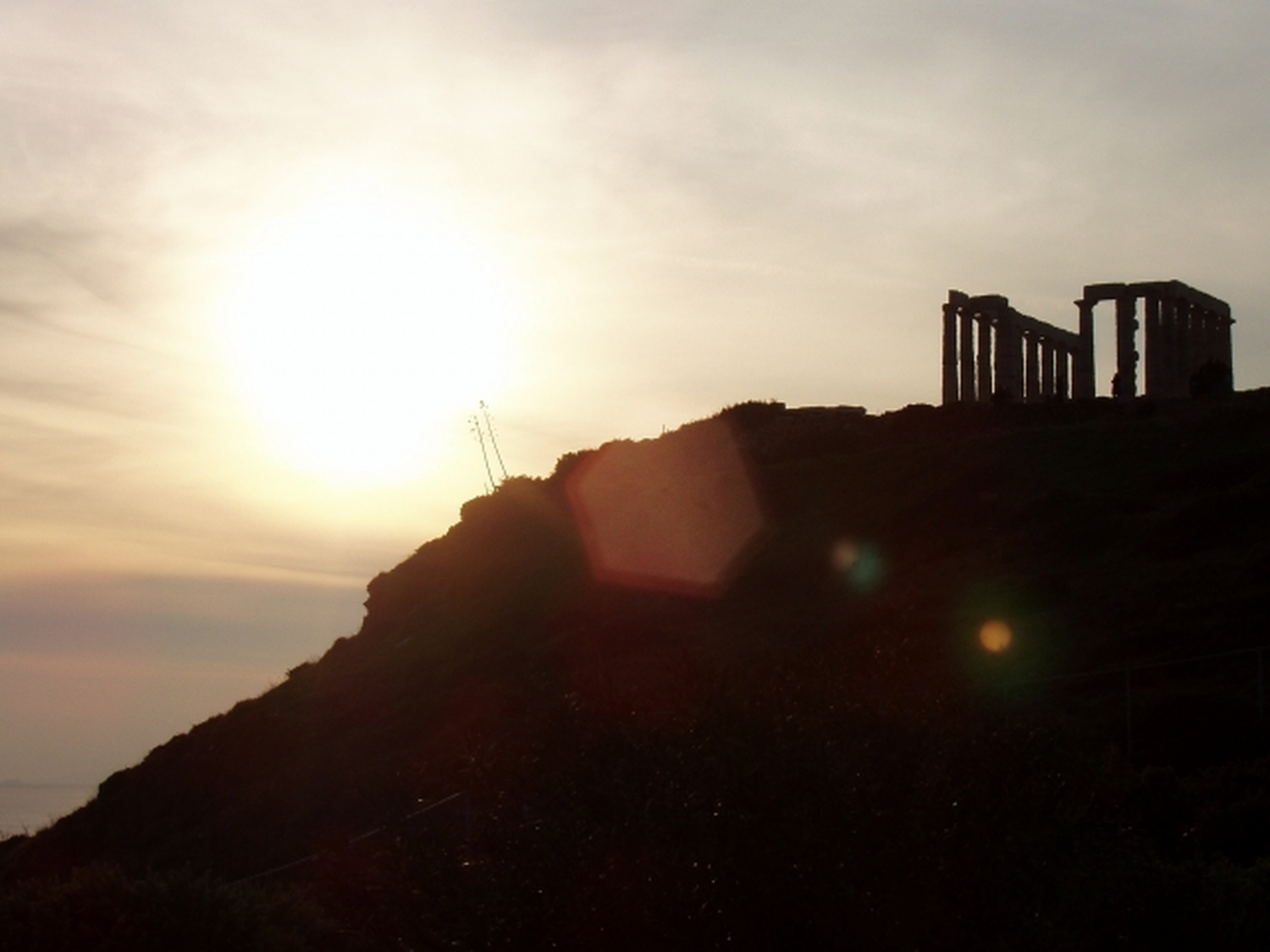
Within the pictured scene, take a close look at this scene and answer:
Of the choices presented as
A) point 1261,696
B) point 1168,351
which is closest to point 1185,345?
point 1168,351

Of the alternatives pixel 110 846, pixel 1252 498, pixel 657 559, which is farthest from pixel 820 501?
pixel 110 846

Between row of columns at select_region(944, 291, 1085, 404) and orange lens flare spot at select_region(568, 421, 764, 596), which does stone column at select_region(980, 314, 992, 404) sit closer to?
row of columns at select_region(944, 291, 1085, 404)

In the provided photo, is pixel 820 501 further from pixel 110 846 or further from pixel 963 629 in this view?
pixel 110 846

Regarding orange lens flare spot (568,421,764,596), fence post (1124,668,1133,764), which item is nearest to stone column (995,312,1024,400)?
orange lens flare spot (568,421,764,596)

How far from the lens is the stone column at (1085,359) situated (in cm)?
6494

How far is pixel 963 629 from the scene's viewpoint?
3228cm

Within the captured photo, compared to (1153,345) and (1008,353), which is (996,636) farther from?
(1153,345)

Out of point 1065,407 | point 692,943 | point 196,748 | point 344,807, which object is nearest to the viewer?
point 692,943

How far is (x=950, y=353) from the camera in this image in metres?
63.4

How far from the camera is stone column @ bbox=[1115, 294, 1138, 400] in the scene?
62469 millimetres

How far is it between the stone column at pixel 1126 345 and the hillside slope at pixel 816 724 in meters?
9.82

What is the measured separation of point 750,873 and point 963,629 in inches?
987

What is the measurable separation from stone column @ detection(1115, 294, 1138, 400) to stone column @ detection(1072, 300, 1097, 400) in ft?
5.94

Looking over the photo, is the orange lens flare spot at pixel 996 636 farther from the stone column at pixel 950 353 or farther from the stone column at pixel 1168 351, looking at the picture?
the stone column at pixel 1168 351
